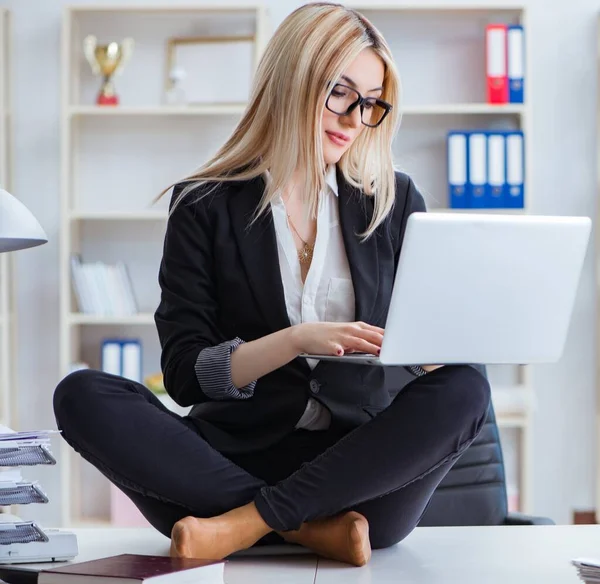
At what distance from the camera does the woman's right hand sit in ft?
4.62

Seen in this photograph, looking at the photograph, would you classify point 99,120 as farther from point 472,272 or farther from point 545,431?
point 472,272

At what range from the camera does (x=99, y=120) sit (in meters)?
3.77

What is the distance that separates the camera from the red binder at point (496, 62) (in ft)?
11.4

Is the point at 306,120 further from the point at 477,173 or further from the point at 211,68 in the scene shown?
the point at 211,68

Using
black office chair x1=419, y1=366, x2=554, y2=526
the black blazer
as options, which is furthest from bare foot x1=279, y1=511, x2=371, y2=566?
black office chair x1=419, y1=366, x2=554, y2=526

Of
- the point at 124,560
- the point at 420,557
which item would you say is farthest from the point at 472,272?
the point at 124,560

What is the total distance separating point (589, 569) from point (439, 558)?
37cm

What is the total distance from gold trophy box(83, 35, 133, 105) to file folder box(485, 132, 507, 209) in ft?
4.44

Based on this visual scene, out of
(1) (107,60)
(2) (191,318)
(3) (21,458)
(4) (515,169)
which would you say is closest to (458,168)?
(4) (515,169)

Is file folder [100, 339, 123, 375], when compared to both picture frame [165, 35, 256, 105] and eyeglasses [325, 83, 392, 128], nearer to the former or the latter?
picture frame [165, 35, 256, 105]

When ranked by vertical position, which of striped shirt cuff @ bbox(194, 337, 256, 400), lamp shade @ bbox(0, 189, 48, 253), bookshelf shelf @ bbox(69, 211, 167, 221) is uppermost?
bookshelf shelf @ bbox(69, 211, 167, 221)

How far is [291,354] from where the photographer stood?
150 centimetres

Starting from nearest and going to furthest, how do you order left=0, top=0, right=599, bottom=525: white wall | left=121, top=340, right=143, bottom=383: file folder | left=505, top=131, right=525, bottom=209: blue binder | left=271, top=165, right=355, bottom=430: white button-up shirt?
1. left=271, top=165, right=355, bottom=430: white button-up shirt
2. left=505, top=131, right=525, bottom=209: blue binder
3. left=121, top=340, right=143, bottom=383: file folder
4. left=0, top=0, right=599, bottom=525: white wall

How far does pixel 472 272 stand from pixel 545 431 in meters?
2.53
